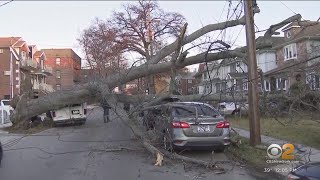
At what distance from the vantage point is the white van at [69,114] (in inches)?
923

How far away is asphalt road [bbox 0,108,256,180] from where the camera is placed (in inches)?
388

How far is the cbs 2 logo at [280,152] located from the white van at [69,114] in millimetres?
13624

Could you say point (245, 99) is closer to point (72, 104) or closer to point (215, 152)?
point (215, 152)

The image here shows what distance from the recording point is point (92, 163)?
1155 cm

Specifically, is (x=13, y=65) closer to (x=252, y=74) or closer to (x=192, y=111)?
(x=192, y=111)

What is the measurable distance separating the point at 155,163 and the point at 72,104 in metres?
12.8

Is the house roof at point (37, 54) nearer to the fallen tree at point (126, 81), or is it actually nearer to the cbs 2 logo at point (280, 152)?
the fallen tree at point (126, 81)

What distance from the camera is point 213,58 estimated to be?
18.9 metres

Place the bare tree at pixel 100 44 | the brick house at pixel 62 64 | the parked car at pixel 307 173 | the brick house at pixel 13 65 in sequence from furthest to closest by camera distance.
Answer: the brick house at pixel 62 64
the brick house at pixel 13 65
the bare tree at pixel 100 44
the parked car at pixel 307 173

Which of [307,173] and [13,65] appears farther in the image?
[13,65]

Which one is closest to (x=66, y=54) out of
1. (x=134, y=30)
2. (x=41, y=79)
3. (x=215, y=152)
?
(x=41, y=79)

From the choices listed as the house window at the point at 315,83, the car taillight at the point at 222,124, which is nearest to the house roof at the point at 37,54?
the house window at the point at 315,83

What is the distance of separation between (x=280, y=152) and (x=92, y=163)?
5.02m

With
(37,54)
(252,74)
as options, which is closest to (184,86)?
(252,74)
